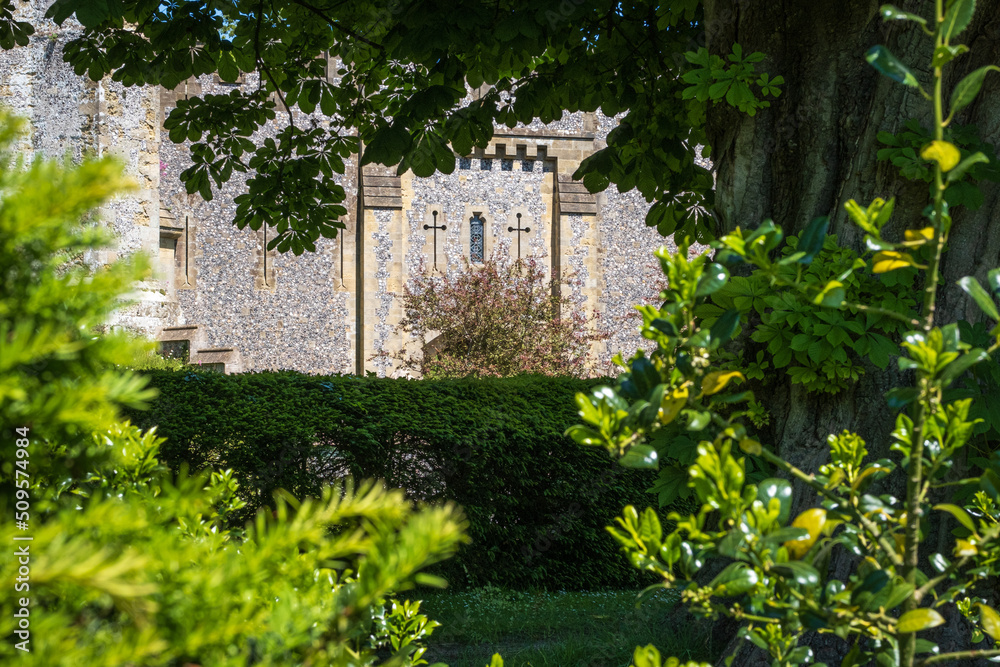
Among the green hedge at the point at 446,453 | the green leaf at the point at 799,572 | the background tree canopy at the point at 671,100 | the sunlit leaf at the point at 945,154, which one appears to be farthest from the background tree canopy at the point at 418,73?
the green leaf at the point at 799,572

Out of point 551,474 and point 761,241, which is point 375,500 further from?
point 551,474

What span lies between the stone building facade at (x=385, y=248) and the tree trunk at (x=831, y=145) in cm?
1340

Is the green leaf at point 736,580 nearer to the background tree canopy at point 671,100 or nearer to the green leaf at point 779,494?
the green leaf at point 779,494

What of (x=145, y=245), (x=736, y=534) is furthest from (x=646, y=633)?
(x=145, y=245)

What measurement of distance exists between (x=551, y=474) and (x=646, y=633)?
5.00 feet

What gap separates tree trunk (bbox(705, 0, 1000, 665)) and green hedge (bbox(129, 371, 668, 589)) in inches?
88.9

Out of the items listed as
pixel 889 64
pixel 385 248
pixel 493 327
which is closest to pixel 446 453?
pixel 889 64

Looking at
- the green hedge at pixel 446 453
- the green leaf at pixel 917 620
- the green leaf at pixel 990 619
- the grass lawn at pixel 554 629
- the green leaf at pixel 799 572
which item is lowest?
the grass lawn at pixel 554 629

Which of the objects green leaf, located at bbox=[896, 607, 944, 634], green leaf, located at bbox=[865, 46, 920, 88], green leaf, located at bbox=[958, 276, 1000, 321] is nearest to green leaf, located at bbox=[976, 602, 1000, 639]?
green leaf, located at bbox=[896, 607, 944, 634]

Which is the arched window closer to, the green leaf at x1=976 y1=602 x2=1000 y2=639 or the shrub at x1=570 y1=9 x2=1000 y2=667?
the shrub at x1=570 y1=9 x2=1000 y2=667

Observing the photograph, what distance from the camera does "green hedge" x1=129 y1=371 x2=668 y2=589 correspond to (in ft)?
14.0

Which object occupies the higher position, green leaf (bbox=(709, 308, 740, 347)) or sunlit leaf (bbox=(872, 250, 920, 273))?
sunlit leaf (bbox=(872, 250, 920, 273))

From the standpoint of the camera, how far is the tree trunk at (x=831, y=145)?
2363mm

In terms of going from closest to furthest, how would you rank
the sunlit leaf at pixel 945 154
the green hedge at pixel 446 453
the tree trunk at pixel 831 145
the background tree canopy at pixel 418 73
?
1. the sunlit leaf at pixel 945 154
2. the tree trunk at pixel 831 145
3. the background tree canopy at pixel 418 73
4. the green hedge at pixel 446 453
